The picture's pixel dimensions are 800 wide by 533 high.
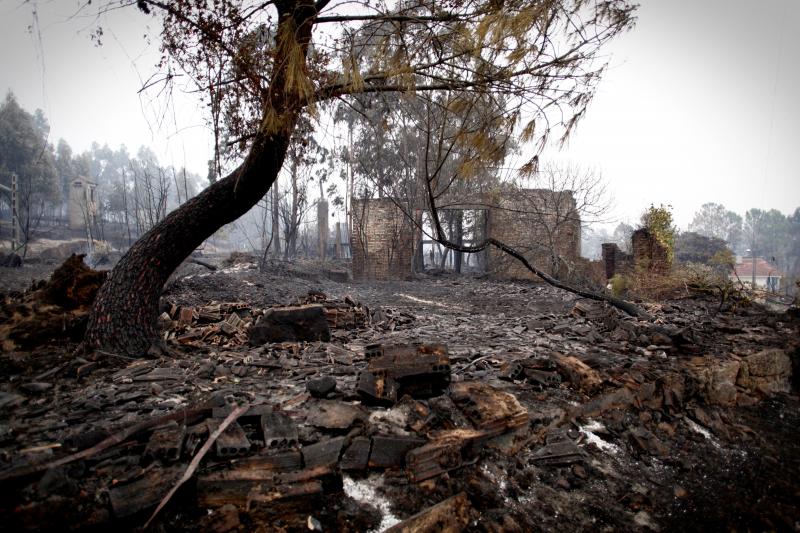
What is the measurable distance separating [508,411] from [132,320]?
3.45m

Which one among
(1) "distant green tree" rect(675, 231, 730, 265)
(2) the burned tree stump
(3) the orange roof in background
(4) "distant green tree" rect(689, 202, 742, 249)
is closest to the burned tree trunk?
(2) the burned tree stump

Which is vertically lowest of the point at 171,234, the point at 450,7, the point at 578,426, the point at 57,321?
the point at 578,426

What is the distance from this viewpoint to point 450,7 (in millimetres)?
2736

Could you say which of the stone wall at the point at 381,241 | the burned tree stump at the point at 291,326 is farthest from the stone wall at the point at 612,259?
Answer: the burned tree stump at the point at 291,326

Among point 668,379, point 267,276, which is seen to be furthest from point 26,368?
point 267,276

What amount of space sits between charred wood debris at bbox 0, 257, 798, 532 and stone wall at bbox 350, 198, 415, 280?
1143 centimetres

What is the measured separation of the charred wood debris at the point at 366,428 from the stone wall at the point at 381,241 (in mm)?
11433

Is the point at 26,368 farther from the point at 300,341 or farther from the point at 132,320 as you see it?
the point at 300,341

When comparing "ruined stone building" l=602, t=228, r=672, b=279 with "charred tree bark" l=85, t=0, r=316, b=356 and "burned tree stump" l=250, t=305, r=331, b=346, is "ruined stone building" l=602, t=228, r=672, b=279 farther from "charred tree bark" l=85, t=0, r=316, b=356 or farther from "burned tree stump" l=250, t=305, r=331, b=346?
"charred tree bark" l=85, t=0, r=316, b=356

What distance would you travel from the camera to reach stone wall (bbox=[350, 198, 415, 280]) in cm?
1566

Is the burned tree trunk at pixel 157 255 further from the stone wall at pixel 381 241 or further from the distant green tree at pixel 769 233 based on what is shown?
the distant green tree at pixel 769 233

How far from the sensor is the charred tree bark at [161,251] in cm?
337

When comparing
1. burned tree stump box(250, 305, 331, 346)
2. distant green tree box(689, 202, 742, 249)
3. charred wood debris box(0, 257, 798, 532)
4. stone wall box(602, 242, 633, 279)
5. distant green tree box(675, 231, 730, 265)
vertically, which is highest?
distant green tree box(689, 202, 742, 249)

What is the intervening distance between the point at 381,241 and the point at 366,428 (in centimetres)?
1383
